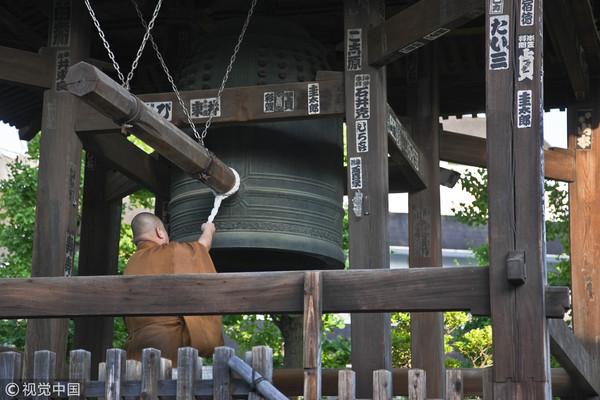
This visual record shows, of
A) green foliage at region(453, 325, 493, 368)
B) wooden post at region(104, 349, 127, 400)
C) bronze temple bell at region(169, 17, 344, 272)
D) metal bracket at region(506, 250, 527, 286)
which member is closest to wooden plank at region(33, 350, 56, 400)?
wooden post at region(104, 349, 127, 400)

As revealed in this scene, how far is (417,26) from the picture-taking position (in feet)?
18.7

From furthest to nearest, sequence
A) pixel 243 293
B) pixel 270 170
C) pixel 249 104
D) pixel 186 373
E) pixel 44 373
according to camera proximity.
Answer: pixel 270 170 < pixel 249 104 < pixel 243 293 < pixel 44 373 < pixel 186 373

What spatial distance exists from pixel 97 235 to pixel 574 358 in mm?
4015

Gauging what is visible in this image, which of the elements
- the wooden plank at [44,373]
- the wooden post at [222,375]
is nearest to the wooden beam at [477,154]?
the wooden post at [222,375]

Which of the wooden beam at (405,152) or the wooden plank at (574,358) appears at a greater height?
the wooden beam at (405,152)

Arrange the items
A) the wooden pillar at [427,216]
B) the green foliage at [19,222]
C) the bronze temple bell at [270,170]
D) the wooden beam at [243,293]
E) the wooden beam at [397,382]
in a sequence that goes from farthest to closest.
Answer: the green foliage at [19,222] → the wooden beam at [397,382] → the wooden pillar at [427,216] → the bronze temple bell at [270,170] → the wooden beam at [243,293]

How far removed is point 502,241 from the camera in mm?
4449

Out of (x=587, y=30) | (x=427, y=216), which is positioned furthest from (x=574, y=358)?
(x=587, y=30)

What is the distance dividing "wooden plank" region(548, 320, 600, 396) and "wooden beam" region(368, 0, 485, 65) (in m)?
1.70

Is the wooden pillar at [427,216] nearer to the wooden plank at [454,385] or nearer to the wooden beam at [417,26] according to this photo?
the wooden beam at [417,26]

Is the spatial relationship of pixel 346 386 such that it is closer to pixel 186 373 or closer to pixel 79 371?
pixel 186 373

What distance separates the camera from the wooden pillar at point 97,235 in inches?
314

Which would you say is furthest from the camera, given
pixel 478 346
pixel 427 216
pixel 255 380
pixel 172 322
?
pixel 478 346

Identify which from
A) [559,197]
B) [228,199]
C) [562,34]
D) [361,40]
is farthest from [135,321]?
[559,197]
